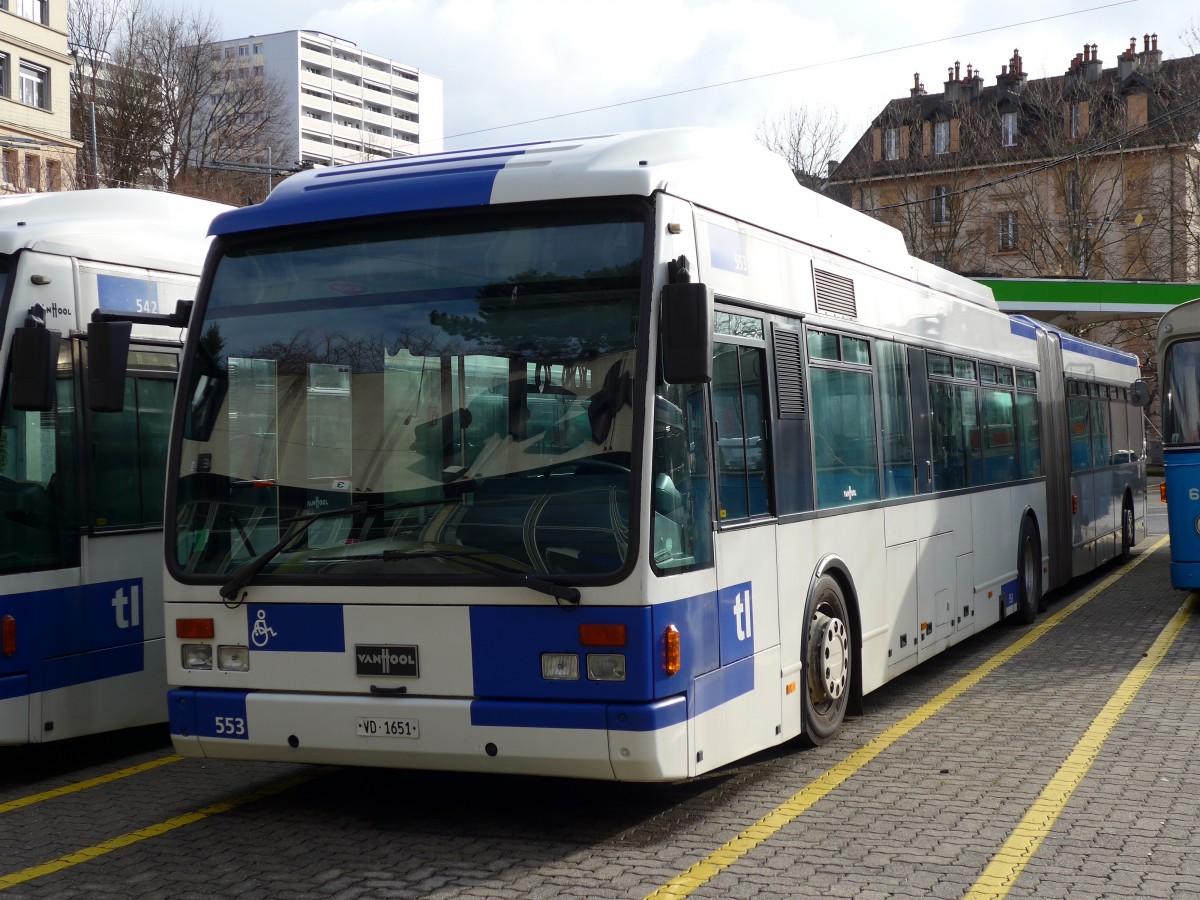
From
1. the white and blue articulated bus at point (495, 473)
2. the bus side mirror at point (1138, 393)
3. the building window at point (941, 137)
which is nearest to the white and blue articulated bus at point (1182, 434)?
the bus side mirror at point (1138, 393)

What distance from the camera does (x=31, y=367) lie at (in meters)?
7.18

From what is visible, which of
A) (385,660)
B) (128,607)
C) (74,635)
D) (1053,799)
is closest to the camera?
(385,660)

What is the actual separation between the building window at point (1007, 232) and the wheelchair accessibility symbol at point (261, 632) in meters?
52.8

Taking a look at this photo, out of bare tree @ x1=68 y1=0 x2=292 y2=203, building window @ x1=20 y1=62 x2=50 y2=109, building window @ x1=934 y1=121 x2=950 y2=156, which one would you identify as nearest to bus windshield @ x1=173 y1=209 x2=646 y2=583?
bare tree @ x1=68 y1=0 x2=292 y2=203

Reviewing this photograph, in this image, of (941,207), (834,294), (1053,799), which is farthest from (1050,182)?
(1053,799)

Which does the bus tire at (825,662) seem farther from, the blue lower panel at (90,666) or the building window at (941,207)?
the building window at (941,207)

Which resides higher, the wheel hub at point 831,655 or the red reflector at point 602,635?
the red reflector at point 602,635

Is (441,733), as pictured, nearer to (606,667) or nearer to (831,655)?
(606,667)

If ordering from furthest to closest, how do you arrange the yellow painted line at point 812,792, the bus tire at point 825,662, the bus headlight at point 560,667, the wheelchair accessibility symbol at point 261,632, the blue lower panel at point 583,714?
the bus tire at point 825,662 → the wheelchair accessibility symbol at point 261,632 → the bus headlight at point 560,667 → the blue lower panel at point 583,714 → the yellow painted line at point 812,792

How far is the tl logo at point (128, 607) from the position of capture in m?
8.46

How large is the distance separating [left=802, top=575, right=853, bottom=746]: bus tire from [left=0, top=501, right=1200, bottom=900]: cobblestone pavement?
21 centimetres

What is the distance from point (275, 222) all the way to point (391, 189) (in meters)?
0.59

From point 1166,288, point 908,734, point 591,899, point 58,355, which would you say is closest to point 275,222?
point 58,355

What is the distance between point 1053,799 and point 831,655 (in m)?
1.51
